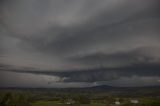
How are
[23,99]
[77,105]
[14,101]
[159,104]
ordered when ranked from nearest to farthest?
[159,104] → [14,101] → [23,99] → [77,105]

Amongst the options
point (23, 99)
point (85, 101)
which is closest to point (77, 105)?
point (85, 101)

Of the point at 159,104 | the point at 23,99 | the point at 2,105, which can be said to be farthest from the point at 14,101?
the point at 159,104

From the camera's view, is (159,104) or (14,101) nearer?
(159,104)

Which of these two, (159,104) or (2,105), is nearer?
(2,105)

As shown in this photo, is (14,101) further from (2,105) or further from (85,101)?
(85,101)

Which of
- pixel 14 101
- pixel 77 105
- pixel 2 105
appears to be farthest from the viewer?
pixel 77 105

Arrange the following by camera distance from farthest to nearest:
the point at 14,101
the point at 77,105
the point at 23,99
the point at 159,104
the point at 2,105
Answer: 1. the point at 77,105
2. the point at 23,99
3. the point at 14,101
4. the point at 159,104
5. the point at 2,105

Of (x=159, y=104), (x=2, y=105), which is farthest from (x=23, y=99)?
(x=159, y=104)

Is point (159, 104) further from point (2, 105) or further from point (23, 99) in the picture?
point (23, 99)
